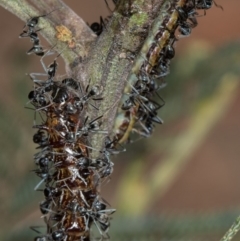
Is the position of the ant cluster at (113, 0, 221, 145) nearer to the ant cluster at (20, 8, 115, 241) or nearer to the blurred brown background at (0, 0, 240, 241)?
the ant cluster at (20, 8, 115, 241)

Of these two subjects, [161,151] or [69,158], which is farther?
[161,151]

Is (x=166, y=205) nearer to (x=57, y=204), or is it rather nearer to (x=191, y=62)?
(x=191, y=62)

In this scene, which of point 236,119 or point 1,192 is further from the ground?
point 236,119

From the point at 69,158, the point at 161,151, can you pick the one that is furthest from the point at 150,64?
the point at 161,151

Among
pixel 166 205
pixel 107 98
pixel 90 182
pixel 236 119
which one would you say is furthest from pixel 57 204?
pixel 236 119

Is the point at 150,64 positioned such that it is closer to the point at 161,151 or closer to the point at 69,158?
the point at 69,158

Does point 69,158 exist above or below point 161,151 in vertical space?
below
